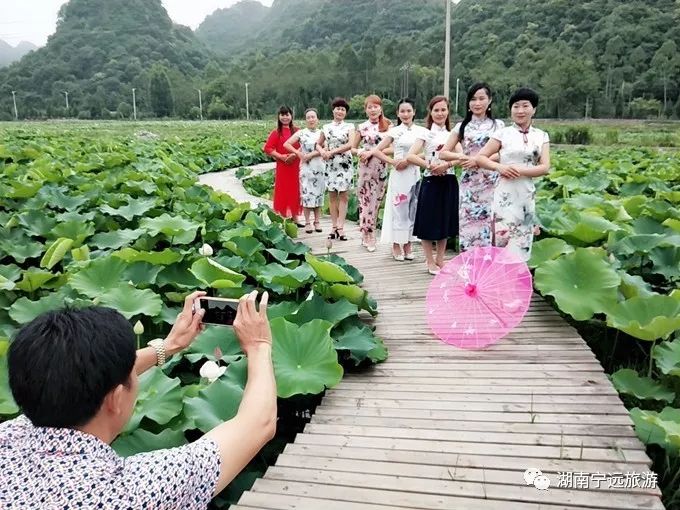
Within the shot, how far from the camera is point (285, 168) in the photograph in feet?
20.7

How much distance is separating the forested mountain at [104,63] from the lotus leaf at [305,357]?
226ft

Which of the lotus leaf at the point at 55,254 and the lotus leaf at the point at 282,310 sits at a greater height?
the lotus leaf at the point at 55,254

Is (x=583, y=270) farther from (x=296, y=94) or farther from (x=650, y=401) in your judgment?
(x=296, y=94)

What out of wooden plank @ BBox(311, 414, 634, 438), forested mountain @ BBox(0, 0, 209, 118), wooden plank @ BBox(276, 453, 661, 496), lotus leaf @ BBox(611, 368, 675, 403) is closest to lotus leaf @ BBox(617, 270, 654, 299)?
lotus leaf @ BBox(611, 368, 675, 403)

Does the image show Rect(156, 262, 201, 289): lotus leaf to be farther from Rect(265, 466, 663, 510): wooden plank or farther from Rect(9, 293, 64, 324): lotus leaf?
Rect(265, 466, 663, 510): wooden plank

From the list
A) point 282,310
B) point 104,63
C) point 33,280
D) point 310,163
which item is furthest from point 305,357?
point 104,63

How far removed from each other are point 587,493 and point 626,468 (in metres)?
0.21

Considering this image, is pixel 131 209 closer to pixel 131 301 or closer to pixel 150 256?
pixel 150 256

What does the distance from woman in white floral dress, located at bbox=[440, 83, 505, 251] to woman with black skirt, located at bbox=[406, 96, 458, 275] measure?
0.51ft

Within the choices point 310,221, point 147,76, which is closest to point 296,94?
point 147,76

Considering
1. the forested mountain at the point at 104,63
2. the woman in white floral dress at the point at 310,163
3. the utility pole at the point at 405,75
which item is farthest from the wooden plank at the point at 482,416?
the forested mountain at the point at 104,63

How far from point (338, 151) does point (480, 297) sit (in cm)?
273

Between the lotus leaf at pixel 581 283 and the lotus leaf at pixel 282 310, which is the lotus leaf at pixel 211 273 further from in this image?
the lotus leaf at pixel 581 283

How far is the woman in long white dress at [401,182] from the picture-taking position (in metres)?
4.43
